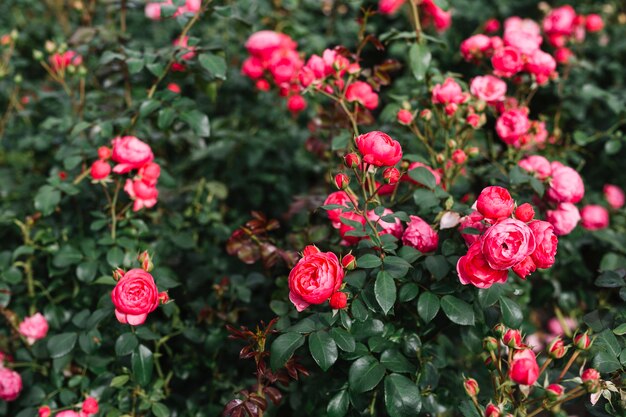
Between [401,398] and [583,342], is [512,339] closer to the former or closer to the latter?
Result: [583,342]

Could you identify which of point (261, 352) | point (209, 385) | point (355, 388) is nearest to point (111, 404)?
point (209, 385)

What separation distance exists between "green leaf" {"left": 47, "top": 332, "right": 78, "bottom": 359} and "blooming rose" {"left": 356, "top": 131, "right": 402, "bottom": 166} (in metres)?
0.98

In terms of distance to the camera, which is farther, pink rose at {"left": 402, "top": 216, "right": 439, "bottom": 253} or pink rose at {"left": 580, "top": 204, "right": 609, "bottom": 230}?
pink rose at {"left": 580, "top": 204, "right": 609, "bottom": 230}

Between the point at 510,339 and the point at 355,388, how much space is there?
13.3 inches

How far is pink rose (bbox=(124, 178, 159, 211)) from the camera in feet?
5.35

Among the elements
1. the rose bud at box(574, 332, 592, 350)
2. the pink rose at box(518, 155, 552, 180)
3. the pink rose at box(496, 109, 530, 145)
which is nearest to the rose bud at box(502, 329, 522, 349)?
the rose bud at box(574, 332, 592, 350)

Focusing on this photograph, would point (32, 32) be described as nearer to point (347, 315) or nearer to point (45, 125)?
point (45, 125)

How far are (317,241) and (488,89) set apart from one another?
2.21 feet

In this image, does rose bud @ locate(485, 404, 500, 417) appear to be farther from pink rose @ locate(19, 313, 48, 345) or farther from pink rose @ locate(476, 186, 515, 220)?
pink rose @ locate(19, 313, 48, 345)

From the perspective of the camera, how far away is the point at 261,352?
1.27 metres

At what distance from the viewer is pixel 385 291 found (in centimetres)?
120

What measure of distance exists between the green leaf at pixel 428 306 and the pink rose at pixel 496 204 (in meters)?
0.24

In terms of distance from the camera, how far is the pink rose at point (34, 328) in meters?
1.72

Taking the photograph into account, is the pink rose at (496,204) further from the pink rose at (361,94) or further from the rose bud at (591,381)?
the pink rose at (361,94)
